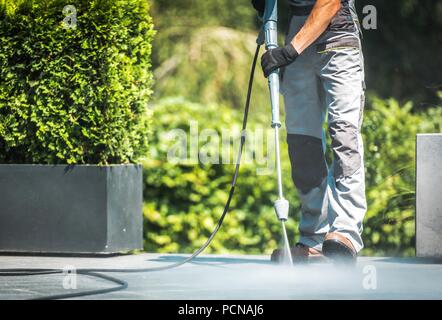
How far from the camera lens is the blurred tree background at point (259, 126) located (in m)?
7.36

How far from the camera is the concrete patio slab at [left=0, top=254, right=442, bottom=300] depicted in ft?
14.3

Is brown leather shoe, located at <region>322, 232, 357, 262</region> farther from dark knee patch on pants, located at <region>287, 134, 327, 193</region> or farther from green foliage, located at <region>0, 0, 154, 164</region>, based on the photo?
green foliage, located at <region>0, 0, 154, 164</region>

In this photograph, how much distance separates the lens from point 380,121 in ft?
24.5

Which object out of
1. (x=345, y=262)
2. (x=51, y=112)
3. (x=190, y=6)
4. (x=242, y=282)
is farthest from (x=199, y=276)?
(x=190, y=6)

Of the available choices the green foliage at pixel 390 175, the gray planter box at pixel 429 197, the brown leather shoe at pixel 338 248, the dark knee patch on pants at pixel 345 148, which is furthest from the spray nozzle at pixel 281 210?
the green foliage at pixel 390 175

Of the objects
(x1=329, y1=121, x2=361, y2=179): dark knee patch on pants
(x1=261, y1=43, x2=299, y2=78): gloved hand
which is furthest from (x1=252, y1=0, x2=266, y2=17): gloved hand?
(x1=329, y1=121, x2=361, y2=179): dark knee patch on pants

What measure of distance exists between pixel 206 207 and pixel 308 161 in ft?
8.10

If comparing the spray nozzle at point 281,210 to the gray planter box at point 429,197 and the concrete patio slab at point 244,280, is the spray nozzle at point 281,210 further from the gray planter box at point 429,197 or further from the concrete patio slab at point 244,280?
the gray planter box at point 429,197

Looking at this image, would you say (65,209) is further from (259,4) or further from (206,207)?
(206,207)

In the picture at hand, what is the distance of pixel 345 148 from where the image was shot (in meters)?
5.26

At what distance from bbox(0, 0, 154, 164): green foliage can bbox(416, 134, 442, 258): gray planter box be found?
1.80 meters

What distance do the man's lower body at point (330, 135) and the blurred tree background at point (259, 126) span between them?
1332 mm

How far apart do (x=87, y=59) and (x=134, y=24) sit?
0.39 meters
